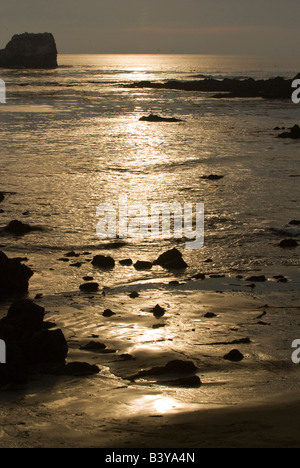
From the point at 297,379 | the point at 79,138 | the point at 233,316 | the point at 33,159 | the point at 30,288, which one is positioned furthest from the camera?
the point at 79,138

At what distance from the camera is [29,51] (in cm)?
14575

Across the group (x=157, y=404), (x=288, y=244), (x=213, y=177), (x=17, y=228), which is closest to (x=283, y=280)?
(x=288, y=244)

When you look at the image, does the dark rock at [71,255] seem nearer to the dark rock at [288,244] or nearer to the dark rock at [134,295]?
the dark rock at [134,295]

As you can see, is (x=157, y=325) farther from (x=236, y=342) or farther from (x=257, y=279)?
(x=257, y=279)

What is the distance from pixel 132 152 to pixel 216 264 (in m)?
16.8

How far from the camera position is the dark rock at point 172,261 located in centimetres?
1170

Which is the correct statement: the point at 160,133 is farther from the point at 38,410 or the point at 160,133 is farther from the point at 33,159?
the point at 38,410

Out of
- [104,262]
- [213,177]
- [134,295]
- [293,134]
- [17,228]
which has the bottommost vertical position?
[134,295]

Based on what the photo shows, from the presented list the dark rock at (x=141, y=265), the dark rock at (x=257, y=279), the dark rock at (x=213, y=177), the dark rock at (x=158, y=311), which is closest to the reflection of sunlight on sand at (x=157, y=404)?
the dark rock at (x=158, y=311)

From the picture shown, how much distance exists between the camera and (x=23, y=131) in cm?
3534

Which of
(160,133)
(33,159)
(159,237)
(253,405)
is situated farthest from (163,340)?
(160,133)

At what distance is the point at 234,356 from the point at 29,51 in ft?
483

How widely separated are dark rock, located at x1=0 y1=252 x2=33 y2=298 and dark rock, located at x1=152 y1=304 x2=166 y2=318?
225cm

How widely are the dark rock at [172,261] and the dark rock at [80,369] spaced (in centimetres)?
467
